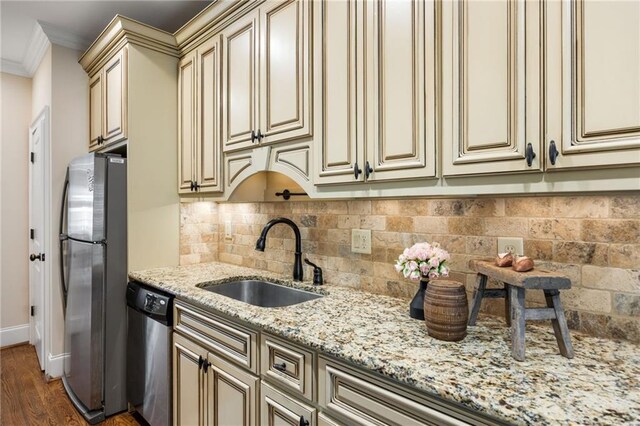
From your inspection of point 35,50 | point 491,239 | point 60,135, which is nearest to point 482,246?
point 491,239

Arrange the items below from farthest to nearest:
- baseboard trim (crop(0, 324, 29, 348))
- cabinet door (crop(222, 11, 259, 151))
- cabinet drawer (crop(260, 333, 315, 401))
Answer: baseboard trim (crop(0, 324, 29, 348)), cabinet door (crop(222, 11, 259, 151)), cabinet drawer (crop(260, 333, 315, 401))

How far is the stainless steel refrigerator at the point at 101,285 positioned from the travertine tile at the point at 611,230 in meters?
2.38

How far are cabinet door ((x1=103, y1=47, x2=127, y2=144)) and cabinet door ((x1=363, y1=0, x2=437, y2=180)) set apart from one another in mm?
1748

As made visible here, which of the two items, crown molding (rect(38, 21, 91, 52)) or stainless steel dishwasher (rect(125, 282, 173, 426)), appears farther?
crown molding (rect(38, 21, 91, 52))

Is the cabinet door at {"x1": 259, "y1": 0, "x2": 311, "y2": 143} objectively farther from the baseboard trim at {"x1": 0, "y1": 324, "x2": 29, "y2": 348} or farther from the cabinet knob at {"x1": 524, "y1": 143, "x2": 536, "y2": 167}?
the baseboard trim at {"x1": 0, "y1": 324, "x2": 29, "y2": 348}

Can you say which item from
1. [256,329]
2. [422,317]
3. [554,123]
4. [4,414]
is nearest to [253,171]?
[256,329]

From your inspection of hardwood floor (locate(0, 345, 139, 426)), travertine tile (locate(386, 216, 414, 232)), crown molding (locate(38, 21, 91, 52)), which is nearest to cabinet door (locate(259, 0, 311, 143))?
travertine tile (locate(386, 216, 414, 232))

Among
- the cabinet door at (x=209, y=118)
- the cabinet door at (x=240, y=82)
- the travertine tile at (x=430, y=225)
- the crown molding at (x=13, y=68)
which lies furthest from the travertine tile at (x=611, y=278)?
the crown molding at (x=13, y=68)

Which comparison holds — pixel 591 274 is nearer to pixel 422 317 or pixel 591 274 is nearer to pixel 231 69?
pixel 422 317

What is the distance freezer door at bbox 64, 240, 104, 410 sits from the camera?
220 cm

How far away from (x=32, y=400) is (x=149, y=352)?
1253 millimetres

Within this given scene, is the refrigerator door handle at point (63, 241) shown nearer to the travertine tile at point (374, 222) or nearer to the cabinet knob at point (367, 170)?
the travertine tile at point (374, 222)

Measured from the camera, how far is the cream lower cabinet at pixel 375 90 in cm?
121

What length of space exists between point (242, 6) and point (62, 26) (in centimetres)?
167
